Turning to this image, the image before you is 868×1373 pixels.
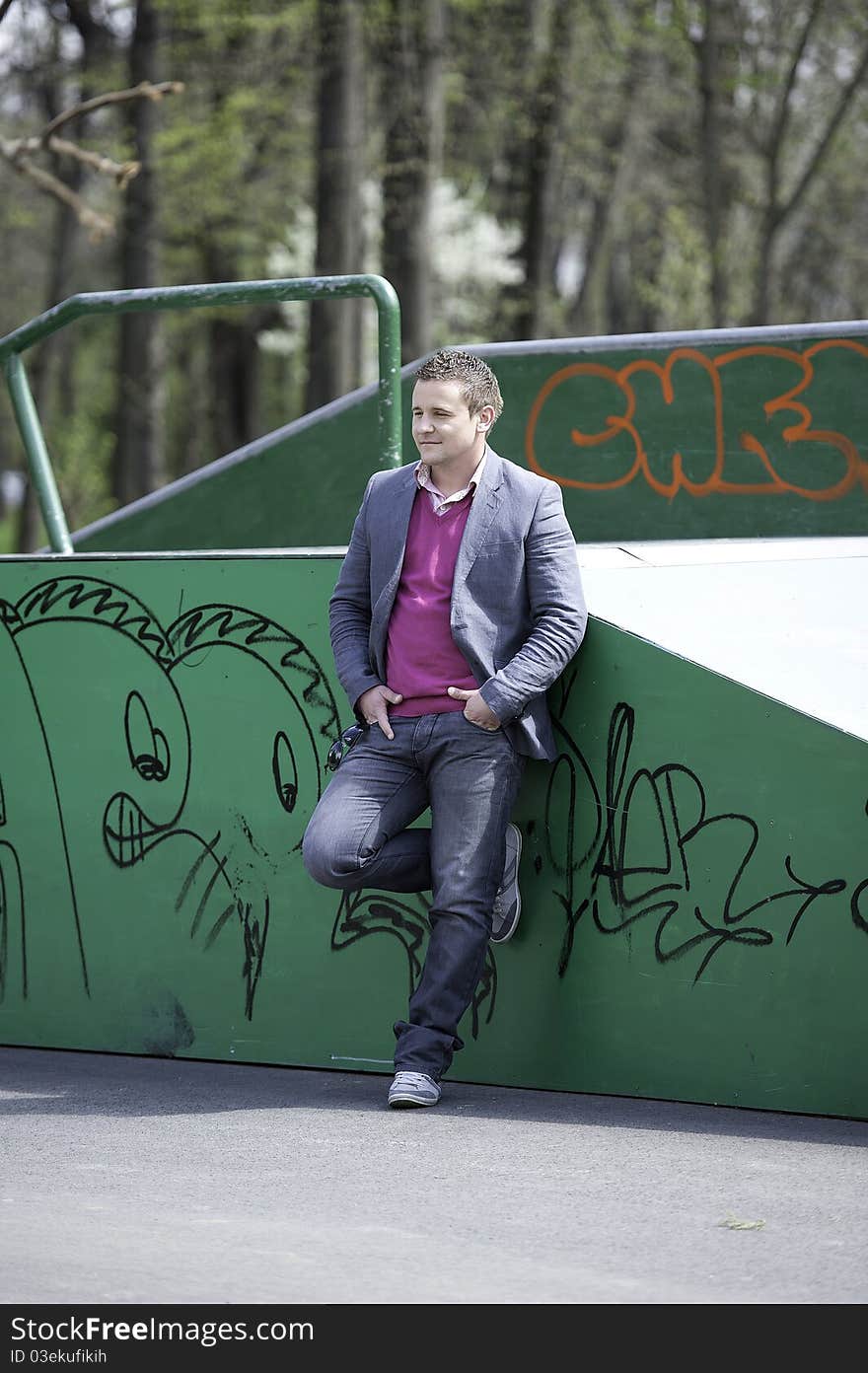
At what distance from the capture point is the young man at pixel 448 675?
4637 millimetres

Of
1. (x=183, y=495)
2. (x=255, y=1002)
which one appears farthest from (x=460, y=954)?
(x=183, y=495)

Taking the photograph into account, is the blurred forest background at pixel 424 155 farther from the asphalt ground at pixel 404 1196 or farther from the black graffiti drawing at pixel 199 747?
the asphalt ground at pixel 404 1196

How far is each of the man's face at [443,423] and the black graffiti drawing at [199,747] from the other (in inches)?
32.1

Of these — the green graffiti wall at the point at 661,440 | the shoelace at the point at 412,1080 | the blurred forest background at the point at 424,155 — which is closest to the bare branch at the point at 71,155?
the green graffiti wall at the point at 661,440

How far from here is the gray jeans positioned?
4.65 metres

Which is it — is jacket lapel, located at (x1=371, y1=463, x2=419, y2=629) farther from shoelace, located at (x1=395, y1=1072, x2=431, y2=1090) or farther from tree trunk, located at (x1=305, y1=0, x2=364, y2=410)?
tree trunk, located at (x1=305, y1=0, x2=364, y2=410)

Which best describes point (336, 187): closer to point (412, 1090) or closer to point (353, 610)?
point (353, 610)

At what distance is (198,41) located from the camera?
769 inches

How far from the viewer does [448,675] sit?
4691 mm

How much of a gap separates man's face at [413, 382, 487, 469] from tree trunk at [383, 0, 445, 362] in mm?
9885

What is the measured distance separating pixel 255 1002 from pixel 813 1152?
1709 millimetres

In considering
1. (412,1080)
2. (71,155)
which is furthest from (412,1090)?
(71,155)

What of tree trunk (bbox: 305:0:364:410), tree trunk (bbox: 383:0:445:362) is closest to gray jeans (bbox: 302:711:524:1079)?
tree trunk (bbox: 383:0:445:362)
